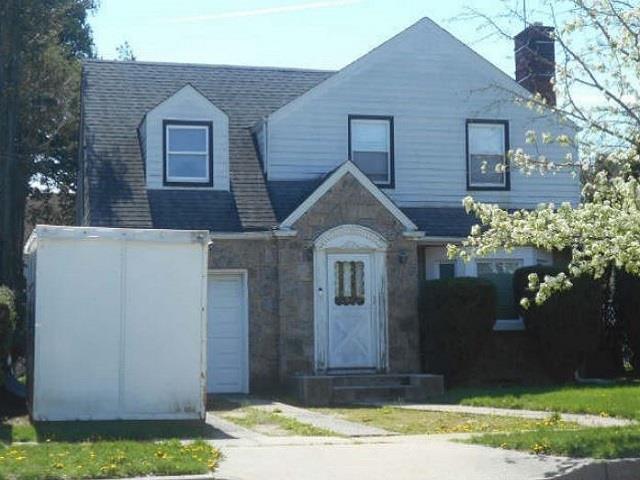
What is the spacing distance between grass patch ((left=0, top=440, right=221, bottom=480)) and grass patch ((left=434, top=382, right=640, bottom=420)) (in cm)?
651

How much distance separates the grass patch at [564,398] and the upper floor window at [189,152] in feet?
21.4

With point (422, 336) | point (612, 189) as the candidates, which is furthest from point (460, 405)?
point (612, 189)

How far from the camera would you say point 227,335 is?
71.0 feet

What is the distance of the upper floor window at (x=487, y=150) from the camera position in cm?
2441

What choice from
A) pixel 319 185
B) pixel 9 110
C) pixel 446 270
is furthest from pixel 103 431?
pixel 446 270

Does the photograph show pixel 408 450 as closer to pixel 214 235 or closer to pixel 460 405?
pixel 460 405

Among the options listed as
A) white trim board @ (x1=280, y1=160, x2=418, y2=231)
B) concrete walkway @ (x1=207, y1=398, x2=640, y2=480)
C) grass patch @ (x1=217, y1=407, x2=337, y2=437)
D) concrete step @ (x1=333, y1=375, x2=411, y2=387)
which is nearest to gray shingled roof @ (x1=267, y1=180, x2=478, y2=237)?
white trim board @ (x1=280, y1=160, x2=418, y2=231)

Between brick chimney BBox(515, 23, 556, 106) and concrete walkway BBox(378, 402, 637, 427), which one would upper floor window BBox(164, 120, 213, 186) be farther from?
brick chimney BBox(515, 23, 556, 106)

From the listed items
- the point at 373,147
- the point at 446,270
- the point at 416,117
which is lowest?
the point at 446,270

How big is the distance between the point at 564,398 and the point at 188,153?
8974 millimetres

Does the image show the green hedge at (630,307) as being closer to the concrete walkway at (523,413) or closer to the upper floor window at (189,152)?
the concrete walkway at (523,413)

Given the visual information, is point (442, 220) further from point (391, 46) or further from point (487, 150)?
point (391, 46)

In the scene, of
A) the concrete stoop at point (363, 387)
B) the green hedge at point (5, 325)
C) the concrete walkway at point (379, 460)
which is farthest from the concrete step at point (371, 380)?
the green hedge at point (5, 325)

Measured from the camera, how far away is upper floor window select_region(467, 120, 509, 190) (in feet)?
80.1
